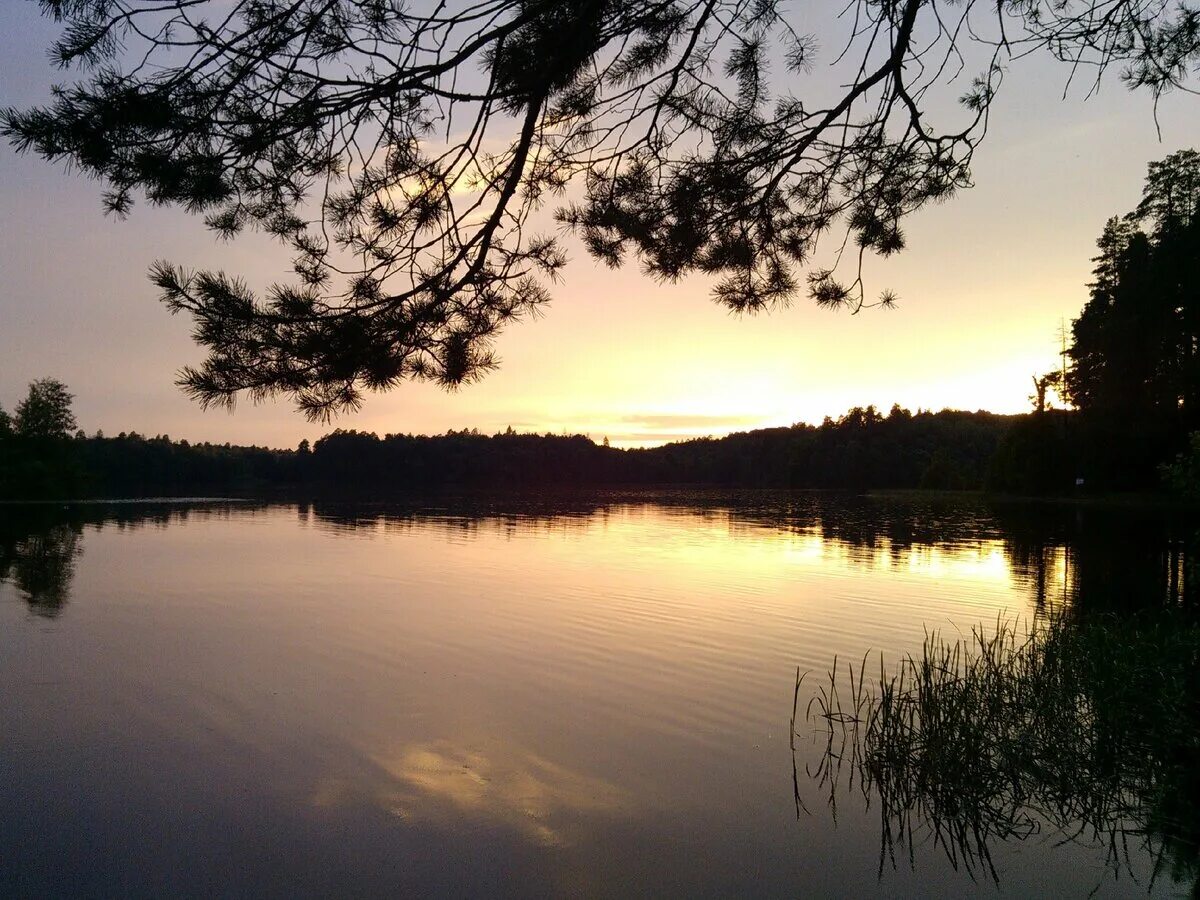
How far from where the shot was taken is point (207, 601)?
16.1 meters

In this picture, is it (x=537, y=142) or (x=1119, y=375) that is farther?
(x=1119, y=375)

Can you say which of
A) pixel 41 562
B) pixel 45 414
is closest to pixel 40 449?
pixel 45 414

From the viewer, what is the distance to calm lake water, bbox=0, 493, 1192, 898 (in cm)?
554

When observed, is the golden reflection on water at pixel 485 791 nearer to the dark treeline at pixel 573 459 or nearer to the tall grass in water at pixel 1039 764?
the tall grass in water at pixel 1039 764

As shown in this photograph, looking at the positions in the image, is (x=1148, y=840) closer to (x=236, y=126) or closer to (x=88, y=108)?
(x=236, y=126)

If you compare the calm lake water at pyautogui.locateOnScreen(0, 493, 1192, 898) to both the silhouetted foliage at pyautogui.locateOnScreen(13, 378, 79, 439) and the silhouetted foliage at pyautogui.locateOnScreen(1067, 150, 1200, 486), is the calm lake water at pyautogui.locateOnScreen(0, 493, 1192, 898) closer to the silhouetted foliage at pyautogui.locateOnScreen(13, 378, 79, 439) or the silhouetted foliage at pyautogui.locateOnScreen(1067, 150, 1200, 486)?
the silhouetted foliage at pyautogui.locateOnScreen(1067, 150, 1200, 486)

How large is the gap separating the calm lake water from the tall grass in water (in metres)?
0.18

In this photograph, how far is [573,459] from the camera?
110500 millimetres

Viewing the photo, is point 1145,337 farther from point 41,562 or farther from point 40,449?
point 40,449

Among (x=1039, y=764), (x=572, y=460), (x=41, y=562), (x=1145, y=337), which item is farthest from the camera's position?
(x=572, y=460)

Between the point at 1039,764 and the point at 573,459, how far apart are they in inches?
4104

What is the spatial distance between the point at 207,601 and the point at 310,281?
13.1 metres

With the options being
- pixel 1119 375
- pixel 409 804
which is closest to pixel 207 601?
pixel 409 804

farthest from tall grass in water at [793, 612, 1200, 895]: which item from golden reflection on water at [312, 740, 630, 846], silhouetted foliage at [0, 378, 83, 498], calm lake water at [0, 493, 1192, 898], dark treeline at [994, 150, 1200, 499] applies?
silhouetted foliage at [0, 378, 83, 498]
